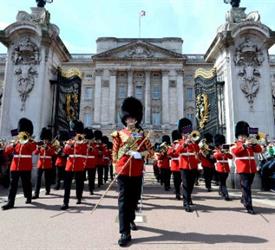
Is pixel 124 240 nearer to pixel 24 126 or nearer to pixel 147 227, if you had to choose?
pixel 147 227

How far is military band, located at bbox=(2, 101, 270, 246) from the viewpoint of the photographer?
179 inches

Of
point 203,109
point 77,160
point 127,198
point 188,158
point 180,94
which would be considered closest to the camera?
point 127,198

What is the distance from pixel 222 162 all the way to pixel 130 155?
14.4 feet

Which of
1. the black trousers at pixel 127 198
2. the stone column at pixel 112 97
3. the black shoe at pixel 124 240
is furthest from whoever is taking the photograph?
the stone column at pixel 112 97

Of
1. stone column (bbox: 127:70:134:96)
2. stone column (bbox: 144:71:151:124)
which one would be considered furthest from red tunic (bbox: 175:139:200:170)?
stone column (bbox: 127:70:134:96)

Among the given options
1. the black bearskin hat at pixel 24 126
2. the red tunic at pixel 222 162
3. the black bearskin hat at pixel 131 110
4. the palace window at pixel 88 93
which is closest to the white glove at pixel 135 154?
the black bearskin hat at pixel 131 110

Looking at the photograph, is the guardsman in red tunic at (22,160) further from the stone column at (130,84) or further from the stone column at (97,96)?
the stone column at (130,84)

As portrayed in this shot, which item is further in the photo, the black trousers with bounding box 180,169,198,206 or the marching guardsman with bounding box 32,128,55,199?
the marching guardsman with bounding box 32,128,55,199

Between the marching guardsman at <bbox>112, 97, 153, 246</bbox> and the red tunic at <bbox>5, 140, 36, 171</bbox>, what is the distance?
310cm

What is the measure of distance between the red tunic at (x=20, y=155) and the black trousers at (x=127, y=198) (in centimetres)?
332

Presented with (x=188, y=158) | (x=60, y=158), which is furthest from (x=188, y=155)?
(x=60, y=158)

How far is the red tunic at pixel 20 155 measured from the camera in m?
6.71

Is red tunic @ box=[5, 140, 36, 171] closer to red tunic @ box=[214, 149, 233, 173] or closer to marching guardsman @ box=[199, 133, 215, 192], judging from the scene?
red tunic @ box=[214, 149, 233, 173]

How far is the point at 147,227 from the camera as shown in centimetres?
471
